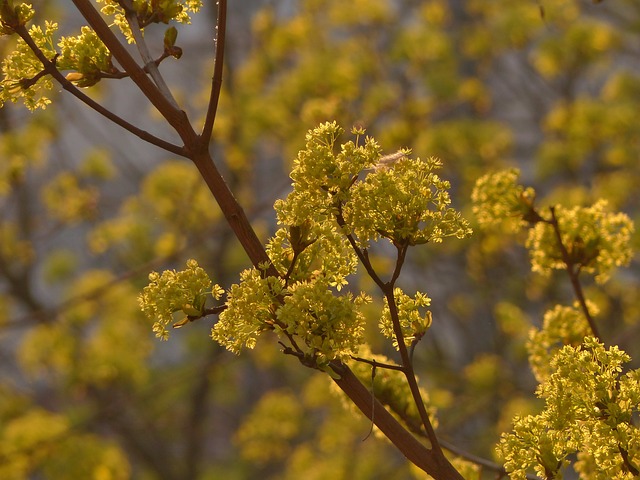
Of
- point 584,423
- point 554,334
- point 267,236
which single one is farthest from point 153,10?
point 267,236

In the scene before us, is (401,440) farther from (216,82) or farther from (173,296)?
(216,82)

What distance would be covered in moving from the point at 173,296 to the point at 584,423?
1.66ft

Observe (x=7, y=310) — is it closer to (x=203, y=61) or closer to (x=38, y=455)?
(x=38, y=455)

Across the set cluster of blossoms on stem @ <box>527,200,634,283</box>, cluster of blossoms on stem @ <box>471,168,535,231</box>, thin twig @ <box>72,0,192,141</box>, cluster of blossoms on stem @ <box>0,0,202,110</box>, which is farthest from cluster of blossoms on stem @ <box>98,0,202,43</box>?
cluster of blossoms on stem @ <box>527,200,634,283</box>

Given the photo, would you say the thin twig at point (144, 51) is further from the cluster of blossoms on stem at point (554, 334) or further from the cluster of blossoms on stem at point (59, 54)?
the cluster of blossoms on stem at point (554, 334)

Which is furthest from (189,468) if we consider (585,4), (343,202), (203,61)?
(203,61)

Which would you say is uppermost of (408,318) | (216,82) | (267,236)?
(267,236)

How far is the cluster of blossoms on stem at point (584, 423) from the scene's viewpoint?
0.98 metres

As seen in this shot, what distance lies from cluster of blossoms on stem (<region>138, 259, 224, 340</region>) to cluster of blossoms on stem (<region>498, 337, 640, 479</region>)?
397 mm

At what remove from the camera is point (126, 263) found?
521 centimetres

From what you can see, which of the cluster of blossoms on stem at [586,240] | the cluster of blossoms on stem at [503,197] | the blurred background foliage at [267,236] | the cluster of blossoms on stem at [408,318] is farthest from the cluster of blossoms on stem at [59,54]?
the blurred background foliage at [267,236]

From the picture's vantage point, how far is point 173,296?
1.02 meters

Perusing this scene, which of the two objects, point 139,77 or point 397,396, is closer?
point 139,77

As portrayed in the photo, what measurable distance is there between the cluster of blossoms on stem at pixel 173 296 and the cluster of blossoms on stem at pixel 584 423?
40cm
